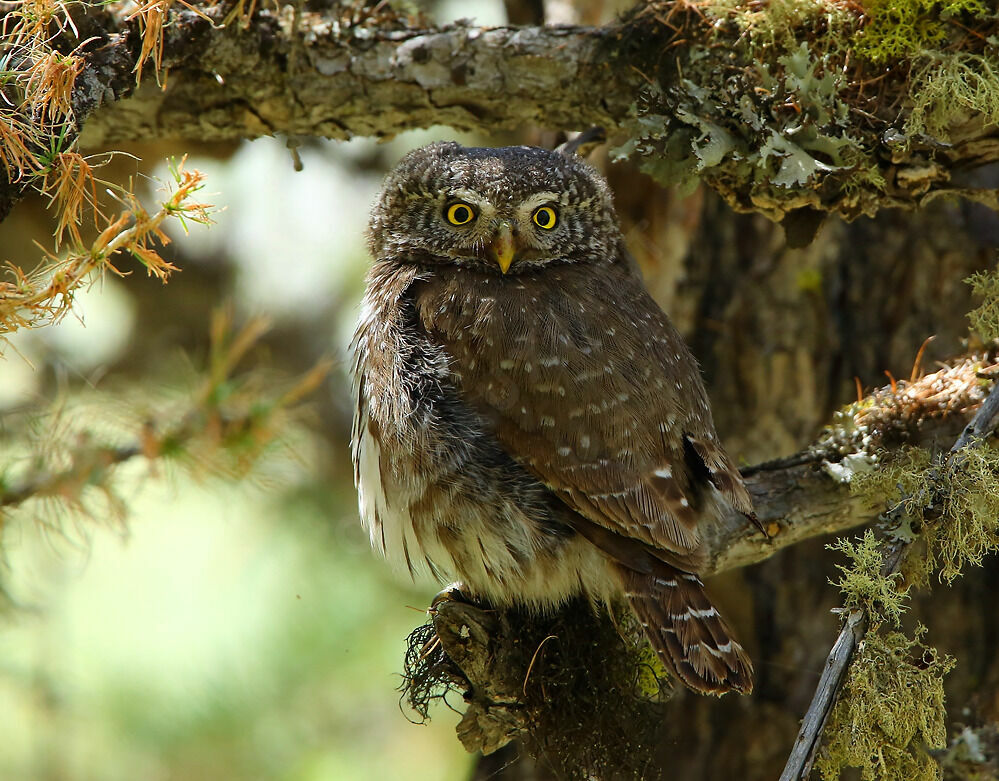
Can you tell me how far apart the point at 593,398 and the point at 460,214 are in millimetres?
711

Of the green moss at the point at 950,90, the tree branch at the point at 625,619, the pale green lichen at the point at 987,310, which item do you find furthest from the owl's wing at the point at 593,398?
the green moss at the point at 950,90

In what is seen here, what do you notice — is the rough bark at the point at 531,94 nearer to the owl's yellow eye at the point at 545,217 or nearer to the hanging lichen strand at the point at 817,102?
the hanging lichen strand at the point at 817,102

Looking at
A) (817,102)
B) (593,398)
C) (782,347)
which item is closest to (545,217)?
(593,398)

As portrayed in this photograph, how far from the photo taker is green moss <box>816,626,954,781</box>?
2.06 meters

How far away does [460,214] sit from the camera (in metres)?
2.77

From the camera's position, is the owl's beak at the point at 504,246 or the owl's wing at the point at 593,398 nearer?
the owl's wing at the point at 593,398

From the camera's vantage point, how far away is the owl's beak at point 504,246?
8.72 ft

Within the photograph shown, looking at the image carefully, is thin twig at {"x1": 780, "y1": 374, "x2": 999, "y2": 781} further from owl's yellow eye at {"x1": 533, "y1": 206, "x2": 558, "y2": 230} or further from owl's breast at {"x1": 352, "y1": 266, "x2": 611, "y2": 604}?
owl's yellow eye at {"x1": 533, "y1": 206, "x2": 558, "y2": 230}

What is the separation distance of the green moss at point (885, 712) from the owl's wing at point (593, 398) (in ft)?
1.44

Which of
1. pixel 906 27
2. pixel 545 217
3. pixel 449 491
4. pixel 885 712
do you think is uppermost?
pixel 906 27

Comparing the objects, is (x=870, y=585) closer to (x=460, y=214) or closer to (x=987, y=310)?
(x=987, y=310)

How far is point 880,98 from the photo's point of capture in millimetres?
2574

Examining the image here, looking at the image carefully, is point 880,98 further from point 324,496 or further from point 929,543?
point 324,496

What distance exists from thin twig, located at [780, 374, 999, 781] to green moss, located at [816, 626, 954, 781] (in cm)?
5
